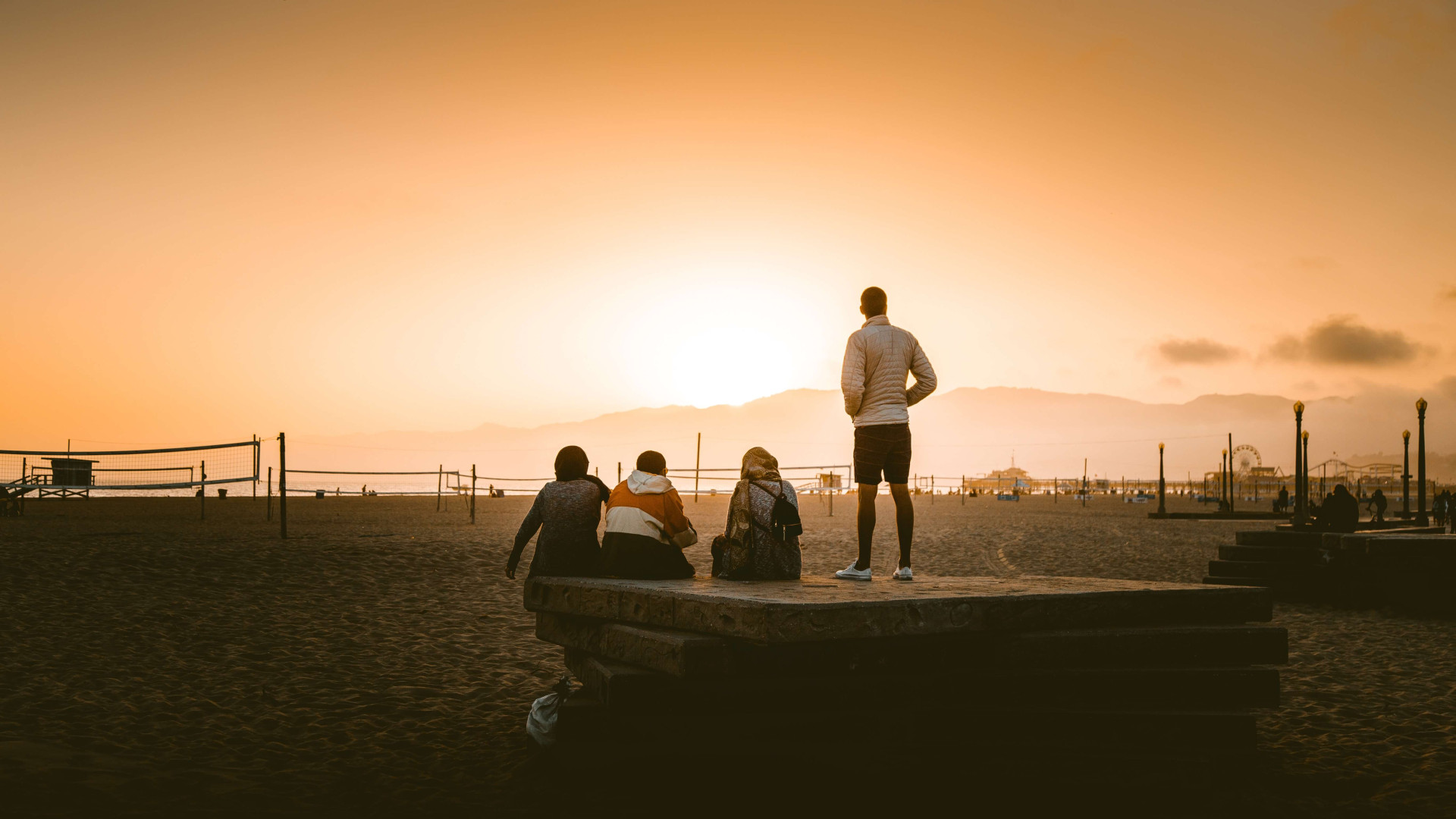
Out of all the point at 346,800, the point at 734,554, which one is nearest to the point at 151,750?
the point at 346,800

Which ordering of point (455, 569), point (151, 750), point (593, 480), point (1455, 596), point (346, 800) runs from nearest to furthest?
point (346, 800)
point (151, 750)
point (593, 480)
point (1455, 596)
point (455, 569)

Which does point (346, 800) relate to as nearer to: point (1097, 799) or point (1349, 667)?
point (1097, 799)

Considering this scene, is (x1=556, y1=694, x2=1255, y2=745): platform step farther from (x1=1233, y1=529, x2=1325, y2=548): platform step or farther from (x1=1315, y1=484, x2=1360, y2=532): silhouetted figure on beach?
(x1=1315, y1=484, x2=1360, y2=532): silhouetted figure on beach

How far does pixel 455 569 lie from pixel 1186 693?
11630 millimetres

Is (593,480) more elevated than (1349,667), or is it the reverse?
(593,480)

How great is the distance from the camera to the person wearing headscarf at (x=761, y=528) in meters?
6.30

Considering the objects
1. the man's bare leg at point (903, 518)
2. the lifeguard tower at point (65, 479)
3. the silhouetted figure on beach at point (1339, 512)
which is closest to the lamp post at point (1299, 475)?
the silhouetted figure on beach at point (1339, 512)

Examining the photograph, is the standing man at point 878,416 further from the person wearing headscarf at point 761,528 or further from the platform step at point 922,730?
the platform step at point 922,730

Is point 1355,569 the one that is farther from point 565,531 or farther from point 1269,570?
point 565,531

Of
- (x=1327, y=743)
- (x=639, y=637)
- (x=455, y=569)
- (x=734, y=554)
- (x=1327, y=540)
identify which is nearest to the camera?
(x=639, y=637)

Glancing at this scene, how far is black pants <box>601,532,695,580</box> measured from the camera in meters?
6.39

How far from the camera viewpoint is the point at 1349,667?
8.07 meters

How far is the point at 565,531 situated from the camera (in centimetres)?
670

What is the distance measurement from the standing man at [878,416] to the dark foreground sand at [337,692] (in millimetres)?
2138
